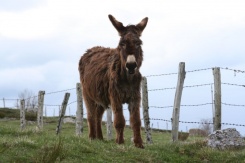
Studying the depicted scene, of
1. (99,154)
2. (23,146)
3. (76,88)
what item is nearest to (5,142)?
→ (23,146)

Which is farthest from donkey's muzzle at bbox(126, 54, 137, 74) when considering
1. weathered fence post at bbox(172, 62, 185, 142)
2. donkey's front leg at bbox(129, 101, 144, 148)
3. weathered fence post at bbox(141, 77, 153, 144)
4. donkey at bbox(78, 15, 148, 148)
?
weathered fence post at bbox(141, 77, 153, 144)

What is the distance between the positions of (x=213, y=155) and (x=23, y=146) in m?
4.82

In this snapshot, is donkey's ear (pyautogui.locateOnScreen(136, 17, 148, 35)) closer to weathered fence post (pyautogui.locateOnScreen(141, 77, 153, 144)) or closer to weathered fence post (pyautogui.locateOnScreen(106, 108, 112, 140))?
weathered fence post (pyautogui.locateOnScreen(141, 77, 153, 144))

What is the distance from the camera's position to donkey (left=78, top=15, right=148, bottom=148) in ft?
34.8

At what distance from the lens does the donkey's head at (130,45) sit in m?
10.2

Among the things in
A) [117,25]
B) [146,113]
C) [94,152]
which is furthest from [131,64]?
[146,113]

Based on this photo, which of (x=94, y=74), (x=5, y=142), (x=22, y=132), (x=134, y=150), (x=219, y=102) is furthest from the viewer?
(x=22, y=132)

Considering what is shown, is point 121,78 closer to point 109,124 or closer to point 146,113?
point 146,113

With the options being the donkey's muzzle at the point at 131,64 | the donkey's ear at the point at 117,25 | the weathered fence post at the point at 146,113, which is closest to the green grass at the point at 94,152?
the donkey's muzzle at the point at 131,64

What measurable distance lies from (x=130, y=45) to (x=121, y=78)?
1.01m

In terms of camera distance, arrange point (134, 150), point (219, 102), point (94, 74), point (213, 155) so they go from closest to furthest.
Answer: point (134, 150) → point (213, 155) → point (94, 74) → point (219, 102)

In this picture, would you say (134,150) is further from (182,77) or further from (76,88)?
(76,88)

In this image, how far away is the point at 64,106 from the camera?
19344 mm

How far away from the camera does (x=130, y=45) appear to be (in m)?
10.5
